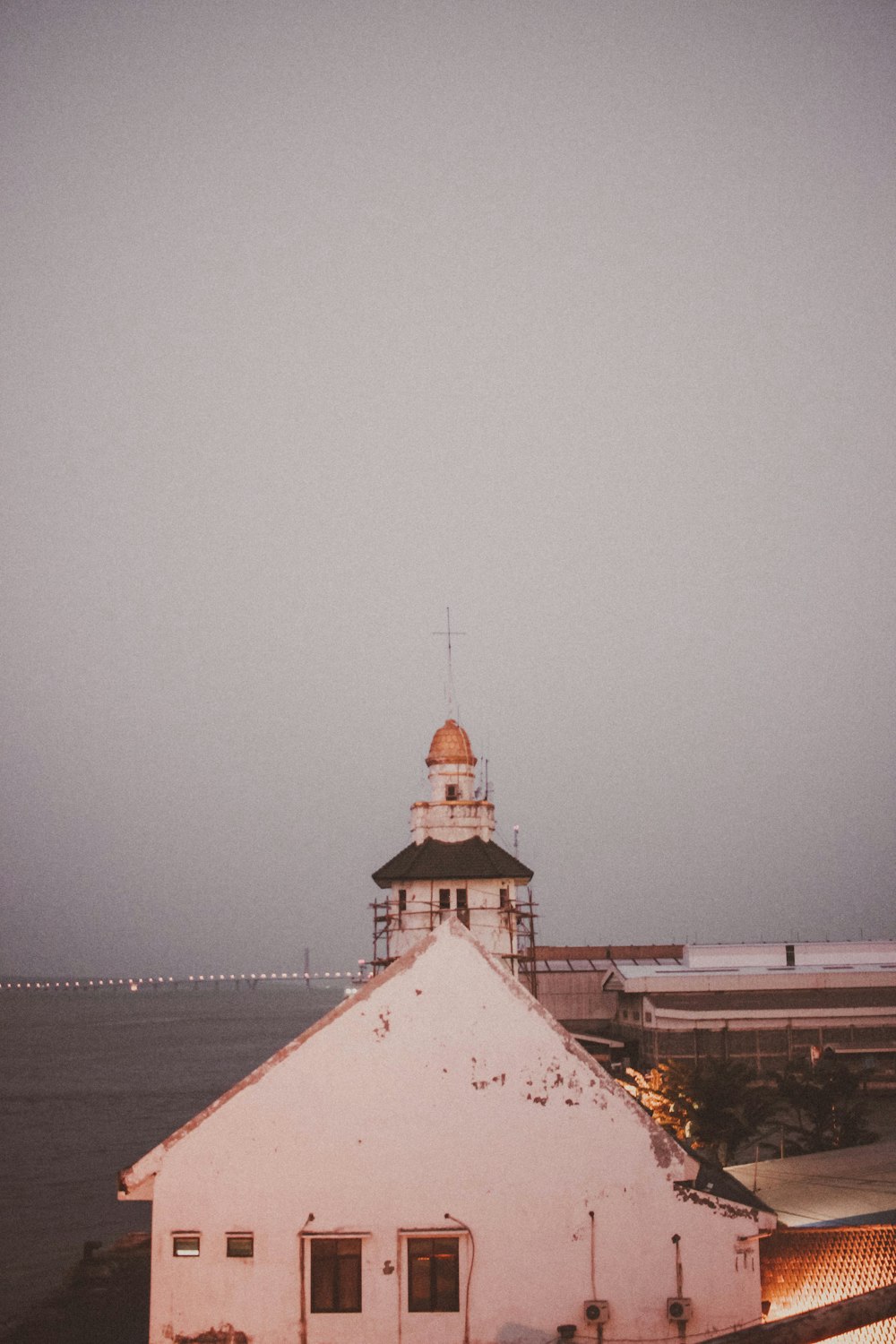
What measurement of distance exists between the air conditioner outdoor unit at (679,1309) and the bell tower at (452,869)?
123 feet

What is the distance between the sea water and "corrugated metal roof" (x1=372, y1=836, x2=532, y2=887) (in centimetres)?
1833

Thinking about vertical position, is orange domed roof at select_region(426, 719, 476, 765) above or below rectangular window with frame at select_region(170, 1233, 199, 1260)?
above

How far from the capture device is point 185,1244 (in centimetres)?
1523

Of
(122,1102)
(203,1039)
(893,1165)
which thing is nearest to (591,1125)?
(893,1165)

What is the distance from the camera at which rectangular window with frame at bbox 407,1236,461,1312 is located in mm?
15125

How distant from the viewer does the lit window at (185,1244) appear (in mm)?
15195

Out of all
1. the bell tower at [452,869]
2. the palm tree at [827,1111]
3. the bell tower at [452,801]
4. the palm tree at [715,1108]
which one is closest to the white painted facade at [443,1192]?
the palm tree at [715,1108]

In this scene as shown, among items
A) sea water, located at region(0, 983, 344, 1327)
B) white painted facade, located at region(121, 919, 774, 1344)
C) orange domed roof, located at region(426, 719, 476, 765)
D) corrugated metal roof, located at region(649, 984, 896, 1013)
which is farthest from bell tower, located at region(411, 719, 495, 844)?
white painted facade, located at region(121, 919, 774, 1344)

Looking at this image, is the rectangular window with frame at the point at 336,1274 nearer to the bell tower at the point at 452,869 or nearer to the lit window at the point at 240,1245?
the lit window at the point at 240,1245

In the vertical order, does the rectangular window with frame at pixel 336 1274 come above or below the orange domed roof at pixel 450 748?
below

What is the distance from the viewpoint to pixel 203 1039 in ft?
500

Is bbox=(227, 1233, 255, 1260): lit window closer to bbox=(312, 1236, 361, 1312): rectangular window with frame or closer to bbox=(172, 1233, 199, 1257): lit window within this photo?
bbox=(172, 1233, 199, 1257): lit window

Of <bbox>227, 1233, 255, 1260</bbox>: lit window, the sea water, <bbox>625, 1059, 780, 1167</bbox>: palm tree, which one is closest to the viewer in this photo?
<bbox>227, 1233, 255, 1260</bbox>: lit window

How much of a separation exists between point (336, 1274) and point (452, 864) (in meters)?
39.8
